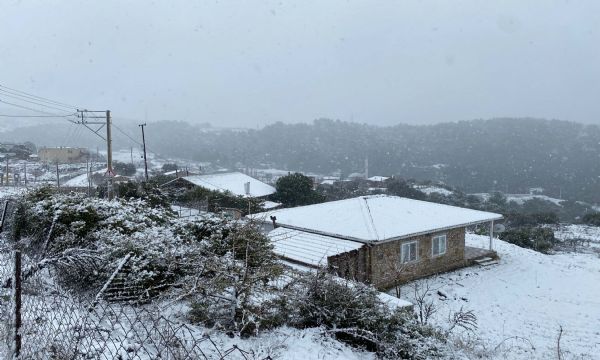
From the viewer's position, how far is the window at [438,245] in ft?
58.2

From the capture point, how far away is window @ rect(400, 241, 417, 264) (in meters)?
16.5

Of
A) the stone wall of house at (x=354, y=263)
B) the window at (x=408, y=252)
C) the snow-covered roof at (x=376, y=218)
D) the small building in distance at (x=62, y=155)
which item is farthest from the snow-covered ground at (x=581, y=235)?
the small building in distance at (x=62, y=155)

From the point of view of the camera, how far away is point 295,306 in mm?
7367

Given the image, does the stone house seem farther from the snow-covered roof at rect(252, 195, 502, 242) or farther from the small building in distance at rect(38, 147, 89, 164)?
the small building in distance at rect(38, 147, 89, 164)

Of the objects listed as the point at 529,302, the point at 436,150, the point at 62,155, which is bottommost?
the point at 529,302

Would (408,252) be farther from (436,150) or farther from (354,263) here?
(436,150)

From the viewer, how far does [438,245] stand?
58.9ft

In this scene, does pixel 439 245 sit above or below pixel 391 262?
above

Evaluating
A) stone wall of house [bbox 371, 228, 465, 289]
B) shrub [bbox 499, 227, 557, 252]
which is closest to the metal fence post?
stone wall of house [bbox 371, 228, 465, 289]

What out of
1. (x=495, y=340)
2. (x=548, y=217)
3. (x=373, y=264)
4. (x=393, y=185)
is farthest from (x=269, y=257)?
(x=393, y=185)

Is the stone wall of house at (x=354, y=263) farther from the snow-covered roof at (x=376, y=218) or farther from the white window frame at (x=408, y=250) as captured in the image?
the white window frame at (x=408, y=250)

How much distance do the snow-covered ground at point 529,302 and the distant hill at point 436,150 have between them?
6137cm

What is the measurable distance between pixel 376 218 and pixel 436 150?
82119mm

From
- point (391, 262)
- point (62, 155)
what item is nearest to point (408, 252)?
point (391, 262)
